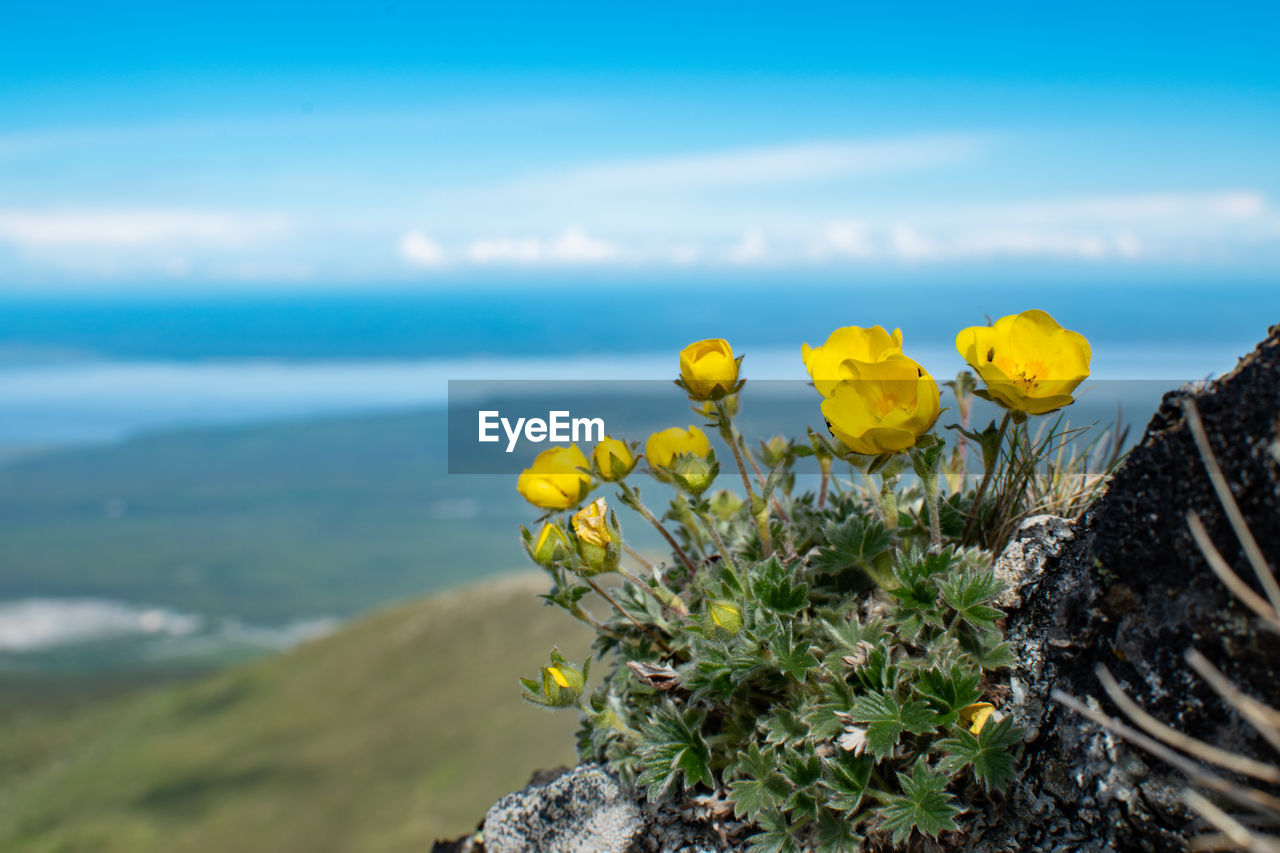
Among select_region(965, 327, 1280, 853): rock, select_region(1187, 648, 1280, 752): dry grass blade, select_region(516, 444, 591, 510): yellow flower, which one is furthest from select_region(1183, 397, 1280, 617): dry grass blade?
select_region(516, 444, 591, 510): yellow flower

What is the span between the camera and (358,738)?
9.73m

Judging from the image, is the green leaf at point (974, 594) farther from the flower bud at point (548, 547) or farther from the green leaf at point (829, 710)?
the flower bud at point (548, 547)

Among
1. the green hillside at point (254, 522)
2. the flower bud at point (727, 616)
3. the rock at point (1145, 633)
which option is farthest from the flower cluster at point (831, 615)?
the green hillside at point (254, 522)

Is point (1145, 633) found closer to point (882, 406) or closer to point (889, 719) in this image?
point (889, 719)

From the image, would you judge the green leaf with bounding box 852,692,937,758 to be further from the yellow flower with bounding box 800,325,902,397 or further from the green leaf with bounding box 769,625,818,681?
the yellow flower with bounding box 800,325,902,397

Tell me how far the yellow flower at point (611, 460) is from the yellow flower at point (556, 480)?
0.05 m

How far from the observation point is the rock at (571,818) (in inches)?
110

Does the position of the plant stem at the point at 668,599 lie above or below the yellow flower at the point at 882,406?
below

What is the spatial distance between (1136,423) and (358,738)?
850 centimetres

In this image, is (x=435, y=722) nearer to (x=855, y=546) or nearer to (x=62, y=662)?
(x=855, y=546)

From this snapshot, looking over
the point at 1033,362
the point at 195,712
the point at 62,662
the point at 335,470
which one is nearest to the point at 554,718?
the point at 195,712

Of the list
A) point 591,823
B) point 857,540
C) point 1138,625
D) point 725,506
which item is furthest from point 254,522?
point 1138,625

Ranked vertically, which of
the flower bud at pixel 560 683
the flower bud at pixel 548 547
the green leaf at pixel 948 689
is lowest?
the flower bud at pixel 560 683

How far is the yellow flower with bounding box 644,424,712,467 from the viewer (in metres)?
2.71
